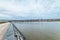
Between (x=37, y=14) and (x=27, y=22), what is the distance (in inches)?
9.4

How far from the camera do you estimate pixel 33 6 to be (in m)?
1.92

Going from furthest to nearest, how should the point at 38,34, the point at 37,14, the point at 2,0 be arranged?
the point at 38,34
the point at 37,14
the point at 2,0

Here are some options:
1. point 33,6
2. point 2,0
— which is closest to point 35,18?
point 33,6

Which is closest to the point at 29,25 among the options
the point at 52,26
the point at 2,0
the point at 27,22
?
the point at 27,22

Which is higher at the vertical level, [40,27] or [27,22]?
[27,22]

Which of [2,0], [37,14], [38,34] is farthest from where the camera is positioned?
[38,34]

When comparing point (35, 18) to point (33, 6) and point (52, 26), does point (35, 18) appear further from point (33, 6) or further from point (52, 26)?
point (52, 26)

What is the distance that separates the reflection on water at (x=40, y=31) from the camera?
2012mm

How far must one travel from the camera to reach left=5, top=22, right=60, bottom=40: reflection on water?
2012 millimetres

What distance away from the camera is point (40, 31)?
2100mm

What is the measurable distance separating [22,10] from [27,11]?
9 cm

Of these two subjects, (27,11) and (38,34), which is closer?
(27,11)

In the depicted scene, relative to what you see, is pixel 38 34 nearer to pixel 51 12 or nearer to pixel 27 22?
pixel 27 22

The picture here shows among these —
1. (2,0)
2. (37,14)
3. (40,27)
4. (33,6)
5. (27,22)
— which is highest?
(2,0)
